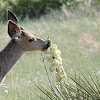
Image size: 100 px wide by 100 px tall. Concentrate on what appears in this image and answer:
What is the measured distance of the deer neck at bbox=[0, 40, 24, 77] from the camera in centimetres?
511

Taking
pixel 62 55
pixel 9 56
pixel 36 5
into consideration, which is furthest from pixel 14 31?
pixel 36 5

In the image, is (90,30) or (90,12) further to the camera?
(90,12)

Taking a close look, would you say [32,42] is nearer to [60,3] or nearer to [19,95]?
[19,95]

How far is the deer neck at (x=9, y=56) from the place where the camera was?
201 inches

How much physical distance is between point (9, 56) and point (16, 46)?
0.80ft

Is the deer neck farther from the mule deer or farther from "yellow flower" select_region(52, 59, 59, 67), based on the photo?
"yellow flower" select_region(52, 59, 59, 67)

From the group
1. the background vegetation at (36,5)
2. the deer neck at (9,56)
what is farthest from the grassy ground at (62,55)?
the background vegetation at (36,5)

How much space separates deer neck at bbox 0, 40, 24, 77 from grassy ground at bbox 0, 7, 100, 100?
0.48 metres

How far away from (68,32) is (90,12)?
4.06 m

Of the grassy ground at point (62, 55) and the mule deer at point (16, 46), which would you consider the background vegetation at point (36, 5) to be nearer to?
the grassy ground at point (62, 55)

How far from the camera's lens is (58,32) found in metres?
10.4

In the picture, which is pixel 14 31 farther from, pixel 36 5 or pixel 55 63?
pixel 36 5

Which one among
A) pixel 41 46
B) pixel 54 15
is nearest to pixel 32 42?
pixel 41 46

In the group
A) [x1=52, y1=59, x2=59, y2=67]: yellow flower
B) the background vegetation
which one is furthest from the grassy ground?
the background vegetation
